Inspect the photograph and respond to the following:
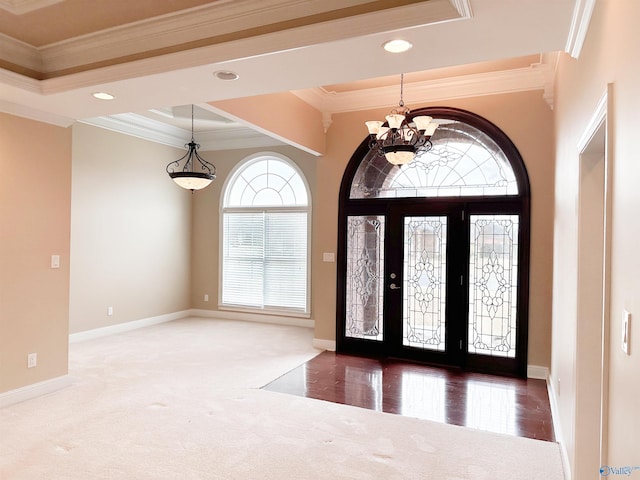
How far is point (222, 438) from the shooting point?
318 cm

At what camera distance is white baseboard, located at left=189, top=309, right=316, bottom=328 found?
7.21 meters

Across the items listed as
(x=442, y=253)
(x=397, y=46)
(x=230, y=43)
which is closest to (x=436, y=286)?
(x=442, y=253)

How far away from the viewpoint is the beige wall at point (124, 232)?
6031mm

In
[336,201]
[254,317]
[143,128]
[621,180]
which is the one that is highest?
[143,128]

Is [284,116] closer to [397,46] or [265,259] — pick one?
[397,46]

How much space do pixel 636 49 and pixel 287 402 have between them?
355 centimetres

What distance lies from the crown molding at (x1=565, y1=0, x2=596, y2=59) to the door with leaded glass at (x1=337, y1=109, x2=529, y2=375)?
2581 mm

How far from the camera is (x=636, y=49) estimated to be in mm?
1278

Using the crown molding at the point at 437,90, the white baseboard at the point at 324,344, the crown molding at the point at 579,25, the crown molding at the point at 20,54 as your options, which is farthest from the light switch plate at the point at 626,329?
the white baseboard at the point at 324,344

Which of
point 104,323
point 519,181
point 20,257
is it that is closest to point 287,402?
point 20,257

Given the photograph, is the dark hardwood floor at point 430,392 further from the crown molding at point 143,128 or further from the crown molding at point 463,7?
the crown molding at point 143,128

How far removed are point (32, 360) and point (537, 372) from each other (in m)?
5.09

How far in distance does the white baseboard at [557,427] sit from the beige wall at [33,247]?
4.33 m

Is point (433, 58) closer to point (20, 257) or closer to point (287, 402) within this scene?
point (287, 402)
